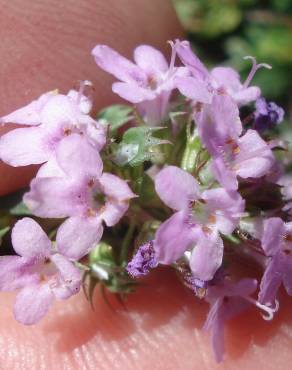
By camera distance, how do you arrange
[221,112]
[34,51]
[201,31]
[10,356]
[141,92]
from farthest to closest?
1. [201,31]
2. [34,51]
3. [10,356]
4. [141,92]
5. [221,112]

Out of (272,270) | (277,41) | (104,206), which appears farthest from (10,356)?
(277,41)

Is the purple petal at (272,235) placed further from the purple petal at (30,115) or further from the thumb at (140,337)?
the purple petal at (30,115)

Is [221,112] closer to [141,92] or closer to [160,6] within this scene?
[141,92]

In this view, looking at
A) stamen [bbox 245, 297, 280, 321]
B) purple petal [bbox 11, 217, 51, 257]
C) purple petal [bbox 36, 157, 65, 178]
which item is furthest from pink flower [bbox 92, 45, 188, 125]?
stamen [bbox 245, 297, 280, 321]

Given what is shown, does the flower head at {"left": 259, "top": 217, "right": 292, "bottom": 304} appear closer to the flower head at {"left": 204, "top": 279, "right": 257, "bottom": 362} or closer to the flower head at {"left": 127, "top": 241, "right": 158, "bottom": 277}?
the flower head at {"left": 204, "top": 279, "right": 257, "bottom": 362}

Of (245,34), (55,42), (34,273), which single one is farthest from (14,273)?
(245,34)

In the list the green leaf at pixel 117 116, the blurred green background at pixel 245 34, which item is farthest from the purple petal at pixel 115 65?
the blurred green background at pixel 245 34
